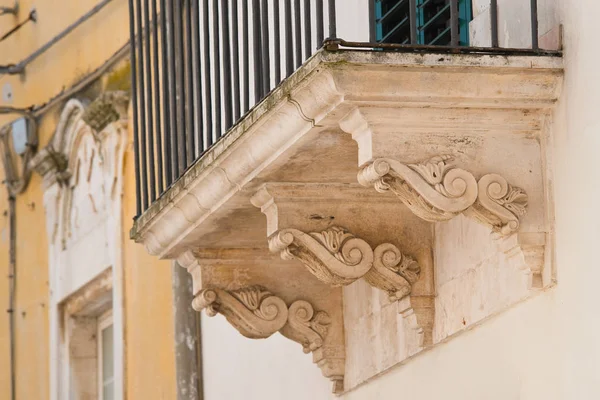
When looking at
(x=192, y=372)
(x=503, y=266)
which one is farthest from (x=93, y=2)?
(x=503, y=266)

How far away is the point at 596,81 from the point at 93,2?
22.3 feet

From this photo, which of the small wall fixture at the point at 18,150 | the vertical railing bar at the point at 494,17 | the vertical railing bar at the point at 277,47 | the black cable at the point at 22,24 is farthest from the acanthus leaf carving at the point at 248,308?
the black cable at the point at 22,24

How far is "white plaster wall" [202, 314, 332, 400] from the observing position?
7.98 m

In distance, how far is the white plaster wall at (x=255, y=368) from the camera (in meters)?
7.98

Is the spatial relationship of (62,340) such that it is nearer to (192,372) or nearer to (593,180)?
(192,372)

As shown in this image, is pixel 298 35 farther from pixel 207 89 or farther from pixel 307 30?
pixel 207 89

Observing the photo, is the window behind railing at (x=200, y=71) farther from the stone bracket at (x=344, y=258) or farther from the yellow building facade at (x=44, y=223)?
the yellow building facade at (x=44, y=223)

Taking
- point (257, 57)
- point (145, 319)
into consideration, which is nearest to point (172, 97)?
point (257, 57)

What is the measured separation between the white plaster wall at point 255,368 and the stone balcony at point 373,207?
1.32 ft

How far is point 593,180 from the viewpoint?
5.33 metres

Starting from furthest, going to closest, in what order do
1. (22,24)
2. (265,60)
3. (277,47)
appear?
(22,24)
(265,60)
(277,47)

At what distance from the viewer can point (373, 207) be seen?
21.5 feet

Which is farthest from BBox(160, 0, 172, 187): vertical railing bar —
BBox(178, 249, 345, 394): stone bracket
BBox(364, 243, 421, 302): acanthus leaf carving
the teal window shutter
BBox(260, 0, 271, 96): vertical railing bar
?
BBox(364, 243, 421, 302): acanthus leaf carving

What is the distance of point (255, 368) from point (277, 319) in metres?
1.31
